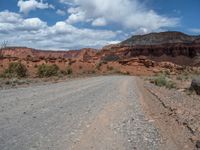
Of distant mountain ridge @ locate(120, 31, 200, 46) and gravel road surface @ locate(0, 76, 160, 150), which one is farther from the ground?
distant mountain ridge @ locate(120, 31, 200, 46)

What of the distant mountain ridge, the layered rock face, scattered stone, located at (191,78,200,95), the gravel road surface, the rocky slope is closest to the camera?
the gravel road surface

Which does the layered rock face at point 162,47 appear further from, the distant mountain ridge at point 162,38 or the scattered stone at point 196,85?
the scattered stone at point 196,85

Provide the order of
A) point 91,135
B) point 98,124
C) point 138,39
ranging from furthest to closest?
point 138,39 → point 98,124 → point 91,135

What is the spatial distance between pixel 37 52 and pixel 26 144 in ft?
572

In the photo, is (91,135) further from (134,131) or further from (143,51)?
(143,51)

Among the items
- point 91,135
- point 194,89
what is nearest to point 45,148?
point 91,135

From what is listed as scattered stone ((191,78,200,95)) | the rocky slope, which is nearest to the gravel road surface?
scattered stone ((191,78,200,95))

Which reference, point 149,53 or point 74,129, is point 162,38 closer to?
point 149,53

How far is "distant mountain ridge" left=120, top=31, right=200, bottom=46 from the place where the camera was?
161m

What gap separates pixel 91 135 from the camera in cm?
901

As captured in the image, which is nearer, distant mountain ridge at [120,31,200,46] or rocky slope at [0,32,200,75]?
rocky slope at [0,32,200,75]

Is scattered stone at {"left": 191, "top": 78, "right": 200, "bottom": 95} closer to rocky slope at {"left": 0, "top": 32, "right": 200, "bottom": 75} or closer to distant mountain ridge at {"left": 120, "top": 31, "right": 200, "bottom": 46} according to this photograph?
rocky slope at {"left": 0, "top": 32, "right": 200, "bottom": 75}

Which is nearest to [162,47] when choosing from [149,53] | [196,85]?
[149,53]

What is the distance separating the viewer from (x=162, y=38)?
16650cm
